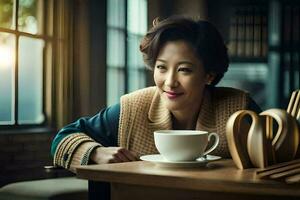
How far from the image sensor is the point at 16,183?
4.74ft

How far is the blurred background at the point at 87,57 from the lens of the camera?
4.65 feet

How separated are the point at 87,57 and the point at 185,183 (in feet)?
2.89

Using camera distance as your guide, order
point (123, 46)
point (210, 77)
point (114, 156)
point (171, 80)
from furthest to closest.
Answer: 1. point (123, 46)
2. point (210, 77)
3. point (171, 80)
4. point (114, 156)

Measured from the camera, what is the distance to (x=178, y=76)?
44.1 inches

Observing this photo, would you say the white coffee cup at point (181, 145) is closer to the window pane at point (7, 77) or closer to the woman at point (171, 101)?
the woman at point (171, 101)

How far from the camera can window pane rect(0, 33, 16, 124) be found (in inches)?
54.2

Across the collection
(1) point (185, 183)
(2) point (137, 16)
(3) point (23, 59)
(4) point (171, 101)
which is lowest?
(1) point (185, 183)

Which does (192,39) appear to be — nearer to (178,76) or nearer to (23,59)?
(178,76)

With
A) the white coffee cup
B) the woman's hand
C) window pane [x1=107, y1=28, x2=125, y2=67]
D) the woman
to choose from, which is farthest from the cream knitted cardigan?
window pane [x1=107, y1=28, x2=125, y2=67]

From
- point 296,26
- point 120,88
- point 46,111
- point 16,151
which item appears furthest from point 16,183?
point 296,26

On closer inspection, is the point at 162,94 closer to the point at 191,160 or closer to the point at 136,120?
the point at 136,120

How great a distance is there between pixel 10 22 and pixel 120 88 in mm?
355

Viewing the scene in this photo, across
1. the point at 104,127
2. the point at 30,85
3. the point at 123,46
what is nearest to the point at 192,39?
the point at 104,127

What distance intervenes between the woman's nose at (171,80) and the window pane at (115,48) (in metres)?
0.42
